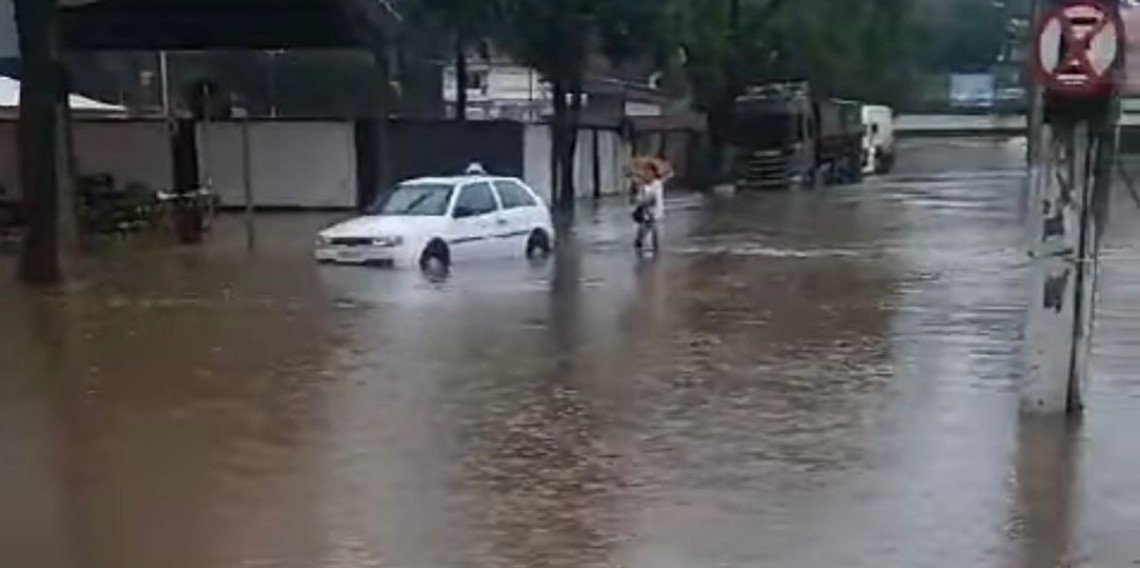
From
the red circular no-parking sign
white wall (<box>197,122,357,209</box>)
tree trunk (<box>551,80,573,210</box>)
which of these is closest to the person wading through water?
white wall (<box>197,122,357,209</box>)

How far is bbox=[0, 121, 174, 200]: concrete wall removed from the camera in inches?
1508

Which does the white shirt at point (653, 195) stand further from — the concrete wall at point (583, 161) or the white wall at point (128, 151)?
the concrete wall at point (583, 161)

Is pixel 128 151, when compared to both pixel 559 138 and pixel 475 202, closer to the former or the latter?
pixel 559 138

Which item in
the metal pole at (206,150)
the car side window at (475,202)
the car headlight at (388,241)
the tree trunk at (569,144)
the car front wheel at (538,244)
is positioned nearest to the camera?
the car headlight at (388,241)

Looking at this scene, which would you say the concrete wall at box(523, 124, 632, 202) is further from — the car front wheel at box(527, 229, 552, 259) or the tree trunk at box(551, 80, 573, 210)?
the car front wheel at box(527, 229, 552, 259)

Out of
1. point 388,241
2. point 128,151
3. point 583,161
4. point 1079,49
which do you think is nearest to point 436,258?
point 388,241

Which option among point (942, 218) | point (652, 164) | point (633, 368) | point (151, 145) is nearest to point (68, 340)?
point (633, 368)

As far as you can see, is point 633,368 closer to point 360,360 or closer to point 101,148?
point 360,360

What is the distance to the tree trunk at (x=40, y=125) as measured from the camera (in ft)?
69.8

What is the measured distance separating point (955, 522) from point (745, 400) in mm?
4050

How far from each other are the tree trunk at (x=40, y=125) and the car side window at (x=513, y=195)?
7.09m

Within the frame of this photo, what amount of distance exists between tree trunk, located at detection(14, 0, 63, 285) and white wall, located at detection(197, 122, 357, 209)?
16621mm

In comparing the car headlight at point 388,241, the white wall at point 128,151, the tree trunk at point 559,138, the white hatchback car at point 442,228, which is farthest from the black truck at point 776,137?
the car headlight at point 388,241

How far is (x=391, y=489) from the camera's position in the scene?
997cm
